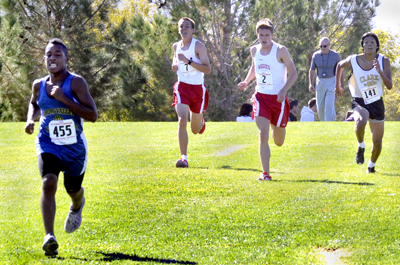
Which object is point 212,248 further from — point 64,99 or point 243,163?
point 243,163

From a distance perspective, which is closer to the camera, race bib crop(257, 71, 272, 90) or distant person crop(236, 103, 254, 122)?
race bib crop(257, 71, 272, 90)

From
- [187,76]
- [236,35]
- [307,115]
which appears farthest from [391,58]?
[187,76]

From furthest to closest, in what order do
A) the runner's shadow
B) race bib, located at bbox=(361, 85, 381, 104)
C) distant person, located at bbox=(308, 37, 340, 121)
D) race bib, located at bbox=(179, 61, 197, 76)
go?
distant person, located at bbox=(308, 37, 340, 121) < race bib, located at bbox=(179, 61, 197, 76) < race bib, located at bbox=(361, 85, 381, 104) < the runner's shadow

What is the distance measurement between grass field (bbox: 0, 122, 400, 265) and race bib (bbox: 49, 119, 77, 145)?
94 cm

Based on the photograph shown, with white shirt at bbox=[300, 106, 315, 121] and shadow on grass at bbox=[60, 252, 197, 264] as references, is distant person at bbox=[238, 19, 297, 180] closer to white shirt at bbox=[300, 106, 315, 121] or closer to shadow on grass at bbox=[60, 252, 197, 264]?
shadow on grass at bbox=[60, 252, 197, 264]

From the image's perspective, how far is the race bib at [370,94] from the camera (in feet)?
29.6

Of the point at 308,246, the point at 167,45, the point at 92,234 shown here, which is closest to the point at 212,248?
the point at 308,246

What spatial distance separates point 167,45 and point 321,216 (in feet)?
80.7

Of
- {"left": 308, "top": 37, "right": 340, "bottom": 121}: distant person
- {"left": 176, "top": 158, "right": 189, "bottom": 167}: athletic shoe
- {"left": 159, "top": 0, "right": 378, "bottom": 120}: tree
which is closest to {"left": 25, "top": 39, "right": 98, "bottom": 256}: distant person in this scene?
{"left": 176, "top": 158, "right": 189, "bottom": 167}: athletic shoe

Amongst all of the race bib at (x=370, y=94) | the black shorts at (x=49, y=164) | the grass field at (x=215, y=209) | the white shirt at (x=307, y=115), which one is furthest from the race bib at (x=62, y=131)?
the white shirt at (x=307, y=115)

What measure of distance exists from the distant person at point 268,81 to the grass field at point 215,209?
0.68 metres

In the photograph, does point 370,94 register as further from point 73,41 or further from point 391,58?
point 391,58

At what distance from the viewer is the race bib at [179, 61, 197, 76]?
10.1 meters

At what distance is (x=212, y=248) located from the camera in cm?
545
